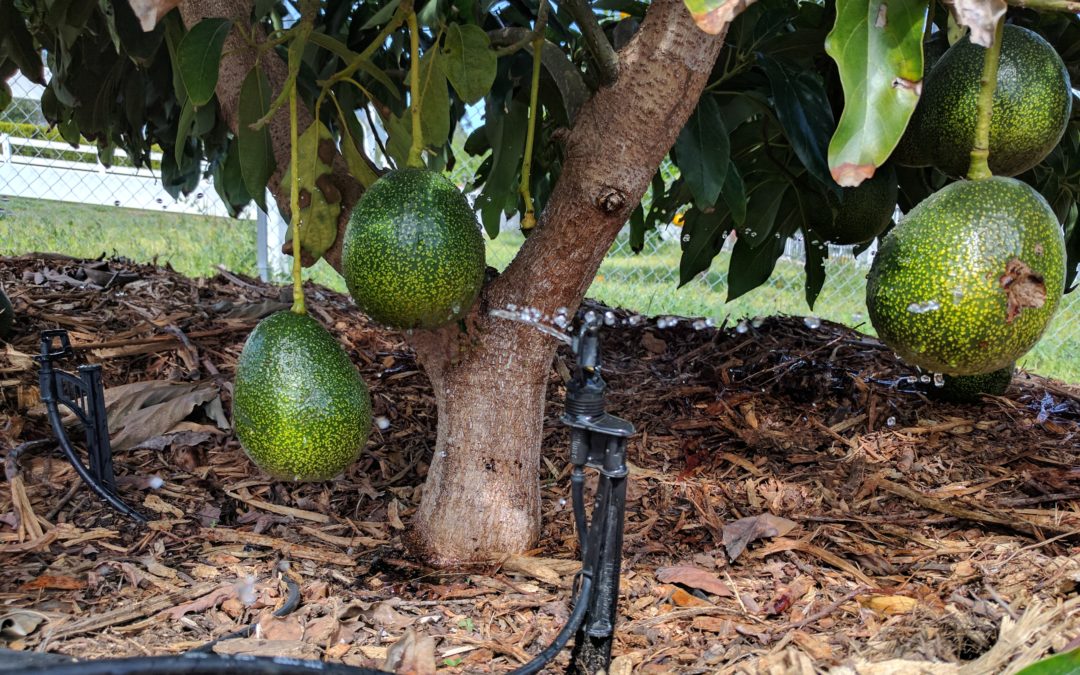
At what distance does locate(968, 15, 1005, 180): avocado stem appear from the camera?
94cm

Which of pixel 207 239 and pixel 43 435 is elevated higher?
pixel 207 239

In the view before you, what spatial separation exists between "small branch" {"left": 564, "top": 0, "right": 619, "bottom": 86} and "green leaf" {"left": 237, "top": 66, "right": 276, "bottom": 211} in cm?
50

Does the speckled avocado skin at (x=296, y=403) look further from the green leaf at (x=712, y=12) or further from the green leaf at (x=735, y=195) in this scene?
the green leaf at (x=735, y=195)

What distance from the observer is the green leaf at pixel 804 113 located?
1.48 metres

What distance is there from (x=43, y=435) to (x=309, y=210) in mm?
932

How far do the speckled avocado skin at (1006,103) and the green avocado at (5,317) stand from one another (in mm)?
2160

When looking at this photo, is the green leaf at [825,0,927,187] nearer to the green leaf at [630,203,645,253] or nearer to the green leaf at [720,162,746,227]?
the green leaf at [720,162,746,227]

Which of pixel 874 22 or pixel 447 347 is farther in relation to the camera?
pixel 447 347

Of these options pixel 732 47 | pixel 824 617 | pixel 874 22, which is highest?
pixel 732 47

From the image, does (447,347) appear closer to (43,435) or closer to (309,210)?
(309,210)

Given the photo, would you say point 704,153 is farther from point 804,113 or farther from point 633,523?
point 633,523

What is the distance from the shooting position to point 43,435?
182 cm

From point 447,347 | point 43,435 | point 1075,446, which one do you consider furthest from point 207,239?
point 1075,446

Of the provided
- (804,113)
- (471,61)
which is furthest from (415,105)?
(804,113)
